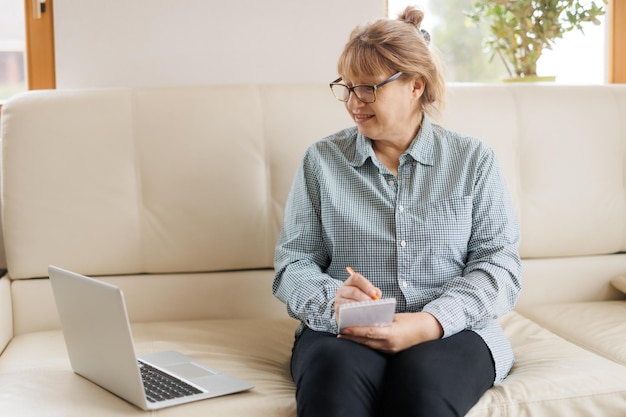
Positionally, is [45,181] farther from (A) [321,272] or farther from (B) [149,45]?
(A) [321,272]

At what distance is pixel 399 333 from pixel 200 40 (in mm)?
1334

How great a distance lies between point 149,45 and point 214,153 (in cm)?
52


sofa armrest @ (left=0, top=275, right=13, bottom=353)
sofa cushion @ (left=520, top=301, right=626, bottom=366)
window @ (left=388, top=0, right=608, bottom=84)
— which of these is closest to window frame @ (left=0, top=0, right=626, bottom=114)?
sofa armrest @ (left=0, top=275, right=13, bottom=353)

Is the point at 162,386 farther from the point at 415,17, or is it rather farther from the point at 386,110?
the point at 415,17

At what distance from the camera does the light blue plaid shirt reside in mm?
1882

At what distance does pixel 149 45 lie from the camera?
103 inches

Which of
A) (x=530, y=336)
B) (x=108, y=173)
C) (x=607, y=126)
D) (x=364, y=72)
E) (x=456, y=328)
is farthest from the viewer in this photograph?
(x=607, y=126)

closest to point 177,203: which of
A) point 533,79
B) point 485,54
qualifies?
point 533,79

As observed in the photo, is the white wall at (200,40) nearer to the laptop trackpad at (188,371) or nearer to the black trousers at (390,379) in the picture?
the laptop trackpad at (188,371)

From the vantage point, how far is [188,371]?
184 cm

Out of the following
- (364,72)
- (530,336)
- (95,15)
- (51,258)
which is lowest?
(530,336)

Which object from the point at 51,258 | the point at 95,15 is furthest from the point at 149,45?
the point at 51,258

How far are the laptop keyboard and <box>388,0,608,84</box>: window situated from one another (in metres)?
1.78

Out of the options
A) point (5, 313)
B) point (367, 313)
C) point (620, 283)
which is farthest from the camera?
point (620, 283)
